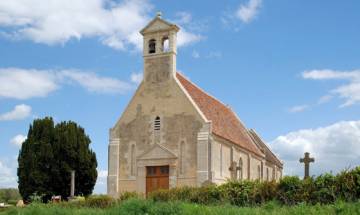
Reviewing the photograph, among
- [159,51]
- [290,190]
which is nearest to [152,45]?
[159,51]

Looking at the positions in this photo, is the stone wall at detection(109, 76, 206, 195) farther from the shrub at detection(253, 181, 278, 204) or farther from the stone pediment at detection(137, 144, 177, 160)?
the shrub at detection(253, 181, 278, 204)

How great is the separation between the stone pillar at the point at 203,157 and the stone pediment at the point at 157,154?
171cm

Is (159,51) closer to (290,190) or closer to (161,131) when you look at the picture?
(161,131)

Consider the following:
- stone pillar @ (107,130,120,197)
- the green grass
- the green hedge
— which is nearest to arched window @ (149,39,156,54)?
stone pillar @ (107,130,120,197)

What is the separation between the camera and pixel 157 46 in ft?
113

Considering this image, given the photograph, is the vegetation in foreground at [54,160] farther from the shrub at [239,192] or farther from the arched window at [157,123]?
the shrub at [239,192]

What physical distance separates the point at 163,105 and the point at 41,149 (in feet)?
44.0

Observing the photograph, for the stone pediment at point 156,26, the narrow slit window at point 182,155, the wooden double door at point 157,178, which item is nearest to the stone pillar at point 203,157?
the narrow slit window at point 182,155

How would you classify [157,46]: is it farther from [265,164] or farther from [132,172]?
[265,164]

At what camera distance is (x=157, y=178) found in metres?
33.3

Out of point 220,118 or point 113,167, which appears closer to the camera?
point 113,167

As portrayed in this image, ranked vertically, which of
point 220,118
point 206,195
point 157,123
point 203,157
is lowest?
point 206,195

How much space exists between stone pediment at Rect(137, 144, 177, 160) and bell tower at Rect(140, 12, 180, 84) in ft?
13.6

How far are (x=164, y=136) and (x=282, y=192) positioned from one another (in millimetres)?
16028
